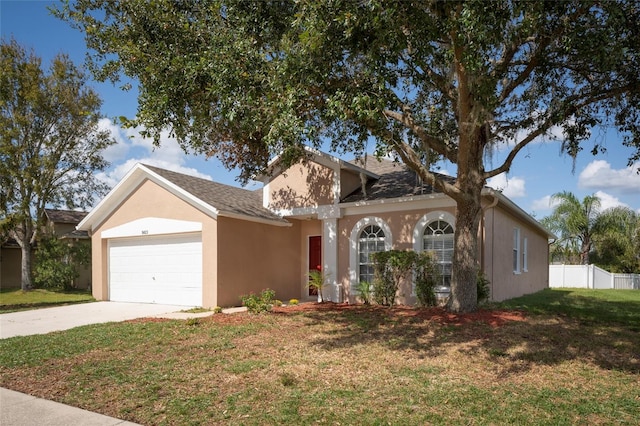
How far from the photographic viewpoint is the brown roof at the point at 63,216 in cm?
2628

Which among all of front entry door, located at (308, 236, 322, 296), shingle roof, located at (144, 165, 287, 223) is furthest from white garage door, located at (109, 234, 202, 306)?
front entry door, located at (308, 236, 322, 296)

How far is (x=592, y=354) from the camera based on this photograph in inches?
282

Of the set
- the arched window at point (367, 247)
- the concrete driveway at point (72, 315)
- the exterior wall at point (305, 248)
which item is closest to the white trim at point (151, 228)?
the concrete driveway at point (72, 315)

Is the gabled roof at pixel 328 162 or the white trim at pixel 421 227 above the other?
the gabled roof at pixel 328 162

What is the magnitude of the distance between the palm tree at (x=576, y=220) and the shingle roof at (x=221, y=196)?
2187 centimetres

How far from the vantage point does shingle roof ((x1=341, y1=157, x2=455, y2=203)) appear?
13.7 metres

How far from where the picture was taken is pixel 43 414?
4.97 metres

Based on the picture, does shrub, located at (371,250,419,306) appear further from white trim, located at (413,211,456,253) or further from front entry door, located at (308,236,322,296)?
front entry door, located at (308,236,322,296)

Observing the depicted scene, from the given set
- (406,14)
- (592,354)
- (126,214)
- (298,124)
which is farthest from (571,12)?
(126,214)

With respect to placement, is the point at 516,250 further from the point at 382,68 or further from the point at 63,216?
the point at 63,216

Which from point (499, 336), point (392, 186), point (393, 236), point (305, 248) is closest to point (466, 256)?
point (499, 336)

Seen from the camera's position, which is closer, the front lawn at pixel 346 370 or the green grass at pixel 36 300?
the front lawn at pixel 346 370

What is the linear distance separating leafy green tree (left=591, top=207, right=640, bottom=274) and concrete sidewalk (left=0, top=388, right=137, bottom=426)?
3119 centimetres

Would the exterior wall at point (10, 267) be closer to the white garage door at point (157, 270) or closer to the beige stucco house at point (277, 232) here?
the beige stucco house at point (277, 232)
